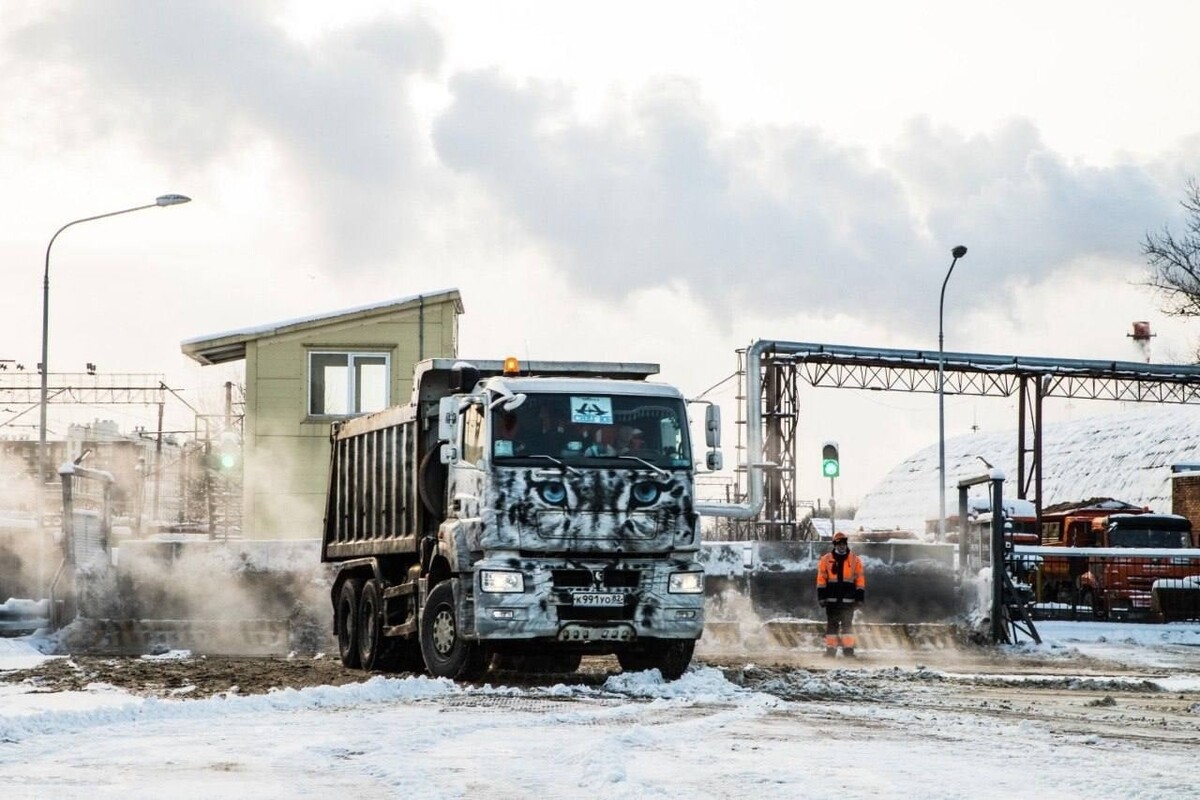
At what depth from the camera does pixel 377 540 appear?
702 inches

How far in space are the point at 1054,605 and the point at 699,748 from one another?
65.0ft

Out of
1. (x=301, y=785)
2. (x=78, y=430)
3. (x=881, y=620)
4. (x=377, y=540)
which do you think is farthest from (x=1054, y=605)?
(x=78, y=430)

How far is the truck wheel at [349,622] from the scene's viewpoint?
728 inches

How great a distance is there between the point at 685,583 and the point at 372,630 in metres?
4.21

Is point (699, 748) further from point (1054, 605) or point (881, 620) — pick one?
point (1054, 605)

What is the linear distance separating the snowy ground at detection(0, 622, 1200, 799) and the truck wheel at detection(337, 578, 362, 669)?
11.4ft

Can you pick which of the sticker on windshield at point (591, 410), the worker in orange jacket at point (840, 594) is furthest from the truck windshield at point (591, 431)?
the worker in orange jacket at point (840, 594)

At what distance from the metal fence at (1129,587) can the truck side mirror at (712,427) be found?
12.0m

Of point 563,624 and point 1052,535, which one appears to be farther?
point 1052,535

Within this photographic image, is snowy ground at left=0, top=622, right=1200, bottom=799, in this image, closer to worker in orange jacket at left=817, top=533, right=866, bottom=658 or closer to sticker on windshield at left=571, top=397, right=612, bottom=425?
sticker on windshield at left=571, top=397, right=612, bottom=425

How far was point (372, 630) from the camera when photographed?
1783 cm

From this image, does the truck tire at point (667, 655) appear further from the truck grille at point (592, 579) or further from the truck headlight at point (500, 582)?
the truck headlight at point (500, 582)

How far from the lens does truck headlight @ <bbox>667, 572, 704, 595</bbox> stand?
1518cm

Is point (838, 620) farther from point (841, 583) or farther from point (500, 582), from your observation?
point (500, 582)
